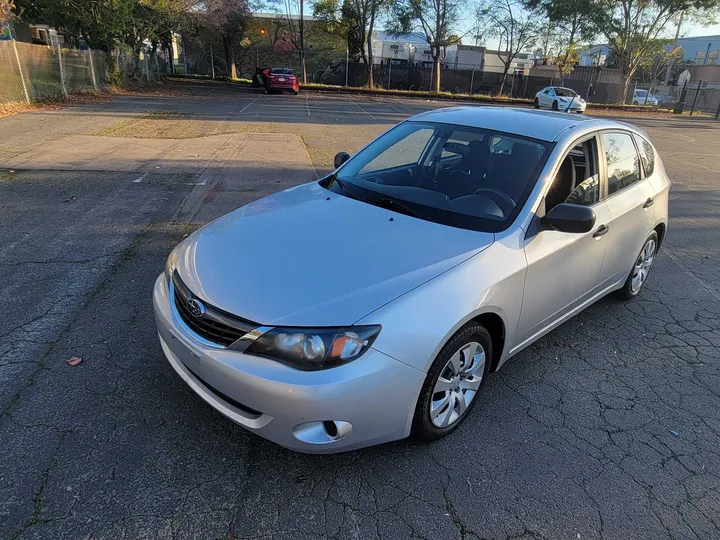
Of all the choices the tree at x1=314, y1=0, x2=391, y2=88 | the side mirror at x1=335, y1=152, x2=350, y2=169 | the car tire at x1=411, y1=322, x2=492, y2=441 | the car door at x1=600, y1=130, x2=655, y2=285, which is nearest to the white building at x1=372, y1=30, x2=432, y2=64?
the tree at x1=314, y1=0, x2=391, y2=88

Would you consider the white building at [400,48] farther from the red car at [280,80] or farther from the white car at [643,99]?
the red car at [280,80]

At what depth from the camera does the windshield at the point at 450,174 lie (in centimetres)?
306

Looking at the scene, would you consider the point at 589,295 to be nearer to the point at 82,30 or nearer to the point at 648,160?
the point at 648,160

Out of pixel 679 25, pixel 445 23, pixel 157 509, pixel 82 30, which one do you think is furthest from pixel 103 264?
pixel 679 25

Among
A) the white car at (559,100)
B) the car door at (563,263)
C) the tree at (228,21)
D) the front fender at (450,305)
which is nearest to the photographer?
the front fender at (450,305)

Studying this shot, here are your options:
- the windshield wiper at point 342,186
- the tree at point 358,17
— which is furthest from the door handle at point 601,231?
the tree at point 358,17

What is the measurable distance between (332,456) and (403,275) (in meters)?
1.03

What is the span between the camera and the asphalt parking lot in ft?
7.27

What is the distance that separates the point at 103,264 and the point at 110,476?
2819 mm

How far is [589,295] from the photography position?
371 cm

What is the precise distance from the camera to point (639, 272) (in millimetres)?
4516

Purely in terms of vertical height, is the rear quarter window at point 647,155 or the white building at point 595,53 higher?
the white building at point 595,53

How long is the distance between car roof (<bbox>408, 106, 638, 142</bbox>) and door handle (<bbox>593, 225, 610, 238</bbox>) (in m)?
0.72

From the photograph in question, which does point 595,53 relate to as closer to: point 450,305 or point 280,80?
point 280,80
